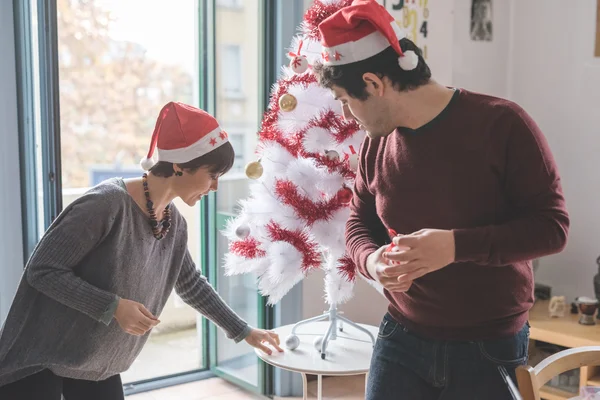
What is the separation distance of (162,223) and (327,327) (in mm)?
921

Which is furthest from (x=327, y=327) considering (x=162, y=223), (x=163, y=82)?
(x=163, y=82)

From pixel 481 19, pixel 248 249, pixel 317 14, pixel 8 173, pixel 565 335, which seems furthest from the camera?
pixel 481 19

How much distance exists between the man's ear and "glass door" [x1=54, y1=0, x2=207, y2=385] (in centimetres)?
187

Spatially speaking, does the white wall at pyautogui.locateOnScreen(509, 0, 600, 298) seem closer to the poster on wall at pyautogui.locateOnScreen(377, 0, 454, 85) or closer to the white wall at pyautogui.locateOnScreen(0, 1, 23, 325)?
the poster on wall at pyautogui.locateOnScreen(377, 0, 454, 85)

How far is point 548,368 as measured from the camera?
4.20ft

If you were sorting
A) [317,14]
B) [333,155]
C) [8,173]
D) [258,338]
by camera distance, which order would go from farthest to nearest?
1. [8,173]
2. [333,155]
3. [317,14]
4. [258,338]

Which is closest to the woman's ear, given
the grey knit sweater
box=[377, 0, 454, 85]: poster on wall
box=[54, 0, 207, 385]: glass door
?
the grey knit sweater

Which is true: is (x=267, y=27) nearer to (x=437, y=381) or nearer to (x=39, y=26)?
(x=39, y=26)

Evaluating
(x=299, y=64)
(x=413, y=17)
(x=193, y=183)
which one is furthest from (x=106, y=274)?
(x=413, y=17)

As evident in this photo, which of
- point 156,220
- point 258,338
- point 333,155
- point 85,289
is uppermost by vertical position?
point 333,155

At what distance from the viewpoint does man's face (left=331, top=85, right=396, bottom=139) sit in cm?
125

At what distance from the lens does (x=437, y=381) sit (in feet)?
4.12

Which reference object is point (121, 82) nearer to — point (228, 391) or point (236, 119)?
point (236, 119)

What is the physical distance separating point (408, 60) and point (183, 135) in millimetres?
563
